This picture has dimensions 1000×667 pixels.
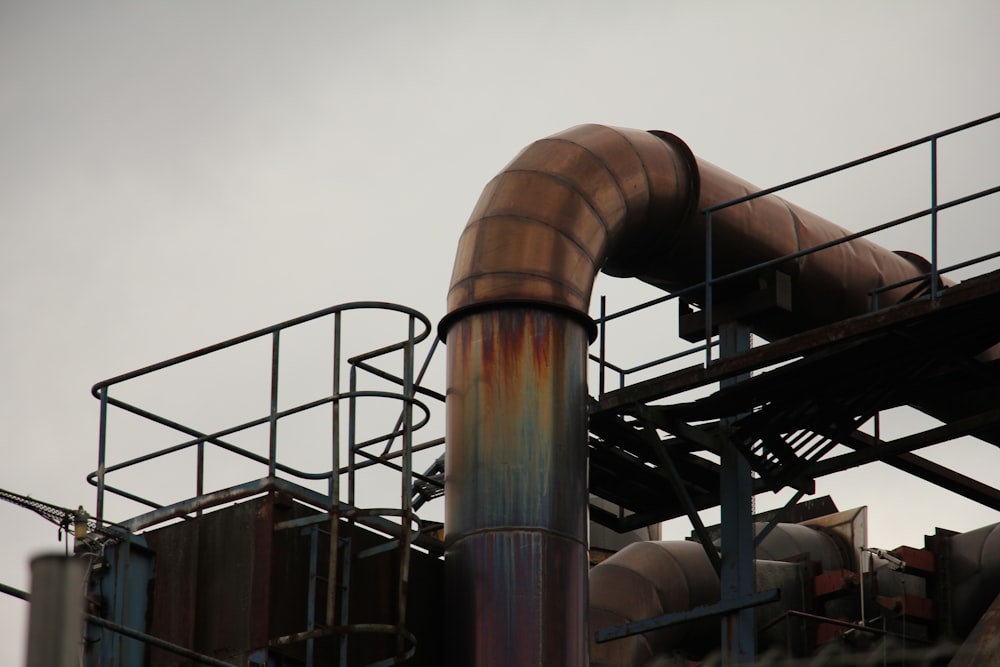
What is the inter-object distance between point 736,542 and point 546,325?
2754 millimetres

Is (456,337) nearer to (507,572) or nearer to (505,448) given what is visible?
(505,448)

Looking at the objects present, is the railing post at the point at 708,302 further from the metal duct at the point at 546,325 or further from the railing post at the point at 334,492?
the railing post at the point at 334,492

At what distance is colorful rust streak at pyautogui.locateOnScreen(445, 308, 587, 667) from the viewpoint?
11.0 meters

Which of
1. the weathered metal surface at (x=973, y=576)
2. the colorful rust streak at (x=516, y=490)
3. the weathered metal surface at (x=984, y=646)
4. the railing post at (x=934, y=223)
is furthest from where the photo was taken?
the weathered metal surface at (x=973, y=576)

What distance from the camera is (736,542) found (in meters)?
13.2

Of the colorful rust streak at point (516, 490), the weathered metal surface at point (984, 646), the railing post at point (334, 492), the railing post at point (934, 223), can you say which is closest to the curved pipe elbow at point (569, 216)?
the colorful rust streak at point (516, 490)

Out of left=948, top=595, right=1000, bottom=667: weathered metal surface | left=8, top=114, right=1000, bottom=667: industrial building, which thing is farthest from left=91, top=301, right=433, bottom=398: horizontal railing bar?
left=948, top=595, right=1000, bottom=667: weathered metal surface

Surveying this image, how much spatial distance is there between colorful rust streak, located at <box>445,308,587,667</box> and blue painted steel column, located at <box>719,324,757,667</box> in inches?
79.5

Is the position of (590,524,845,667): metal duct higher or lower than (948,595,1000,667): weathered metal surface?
higher

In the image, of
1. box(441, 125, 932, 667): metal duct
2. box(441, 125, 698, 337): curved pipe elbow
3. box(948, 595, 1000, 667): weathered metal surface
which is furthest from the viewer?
box(441, 125, 698, 337): curved pipe elbow

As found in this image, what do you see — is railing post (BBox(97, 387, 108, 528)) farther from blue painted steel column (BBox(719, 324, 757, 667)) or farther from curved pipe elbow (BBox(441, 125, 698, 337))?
blue painted steel column (BBox(719, 324, 757, 667))

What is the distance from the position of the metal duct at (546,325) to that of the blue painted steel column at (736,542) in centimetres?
51

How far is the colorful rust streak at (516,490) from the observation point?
10984 mm

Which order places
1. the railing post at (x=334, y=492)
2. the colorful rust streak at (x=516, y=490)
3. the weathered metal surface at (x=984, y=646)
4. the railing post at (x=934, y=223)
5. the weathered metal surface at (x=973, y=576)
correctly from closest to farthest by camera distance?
the railing post at (x=334, y=492) < the colorful rust streak at (x=516, y=490) < the railing post at (x=934, y=223) < the weathered metal surface at (x=984, y=646) < the weathered metal surface at (x=973, y=576)
